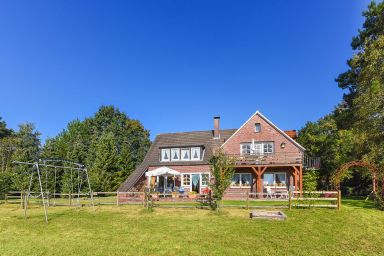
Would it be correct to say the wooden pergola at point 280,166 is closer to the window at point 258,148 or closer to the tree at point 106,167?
the window at point 258,148

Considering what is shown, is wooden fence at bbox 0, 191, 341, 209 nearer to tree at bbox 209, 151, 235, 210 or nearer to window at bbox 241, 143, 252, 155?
tree at bbox 209, 151, 235, 210

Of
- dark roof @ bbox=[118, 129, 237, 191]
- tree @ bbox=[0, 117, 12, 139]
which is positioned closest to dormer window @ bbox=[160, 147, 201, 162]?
dark roof @ bbox=[118, 129, 237, 191]

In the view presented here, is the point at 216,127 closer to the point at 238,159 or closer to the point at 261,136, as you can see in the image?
the point at 261,136

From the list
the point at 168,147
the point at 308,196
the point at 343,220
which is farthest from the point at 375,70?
the point at 168,147

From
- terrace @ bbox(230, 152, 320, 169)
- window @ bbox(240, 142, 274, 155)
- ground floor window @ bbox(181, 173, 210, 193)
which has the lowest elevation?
ground floor window @ bbox(181, 173, 210, 193)

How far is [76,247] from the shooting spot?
10719 millimetres

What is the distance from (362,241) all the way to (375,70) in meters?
15.4

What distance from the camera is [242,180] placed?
2944cm

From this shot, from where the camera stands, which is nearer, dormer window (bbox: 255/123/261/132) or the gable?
the gable

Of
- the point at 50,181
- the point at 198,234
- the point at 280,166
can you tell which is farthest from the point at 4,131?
the point at 198,234

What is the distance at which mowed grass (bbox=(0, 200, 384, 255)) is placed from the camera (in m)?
10.3

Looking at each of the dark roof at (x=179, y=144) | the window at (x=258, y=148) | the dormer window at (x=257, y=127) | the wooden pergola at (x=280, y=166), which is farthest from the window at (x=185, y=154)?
the dormer window at (x=257, y=127)

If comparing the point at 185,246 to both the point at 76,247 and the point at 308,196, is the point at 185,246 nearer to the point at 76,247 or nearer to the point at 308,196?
the point at 76,247

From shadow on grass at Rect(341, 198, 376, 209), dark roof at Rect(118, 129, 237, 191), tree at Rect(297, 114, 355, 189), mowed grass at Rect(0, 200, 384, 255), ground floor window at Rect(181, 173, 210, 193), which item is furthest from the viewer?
tree at Rect(297, 114, 355, 189)
